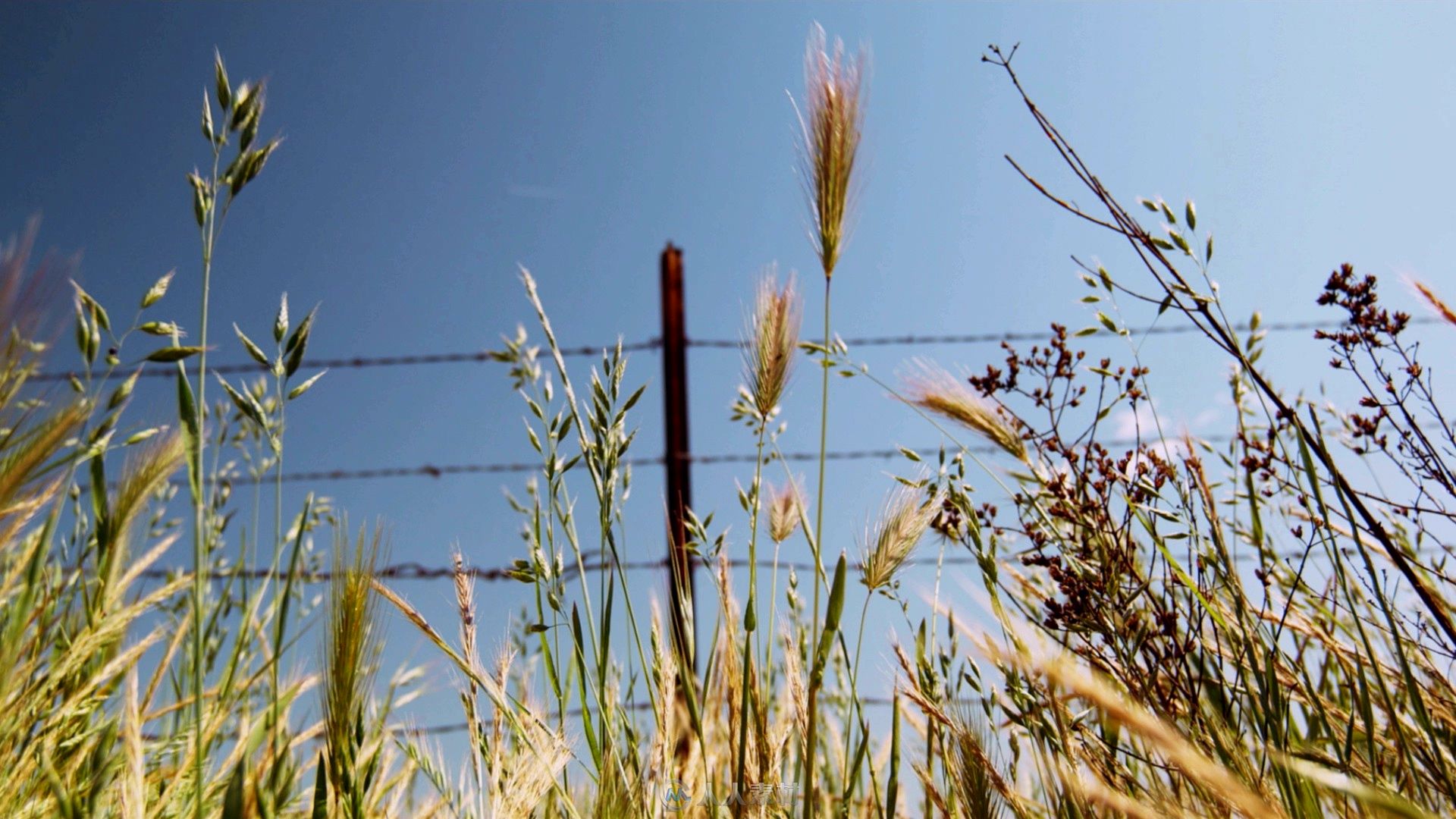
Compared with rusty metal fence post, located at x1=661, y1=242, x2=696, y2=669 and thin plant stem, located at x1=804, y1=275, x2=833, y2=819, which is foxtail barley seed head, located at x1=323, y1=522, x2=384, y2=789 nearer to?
thin plant stem, located at x1=804, y1=275, x2=833, y2=819

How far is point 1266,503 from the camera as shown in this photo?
135 centimetres

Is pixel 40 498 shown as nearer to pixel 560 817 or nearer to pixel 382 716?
pixel 382 716

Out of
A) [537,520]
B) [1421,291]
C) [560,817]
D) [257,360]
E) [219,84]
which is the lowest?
[560,817]

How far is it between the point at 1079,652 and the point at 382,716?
88cm

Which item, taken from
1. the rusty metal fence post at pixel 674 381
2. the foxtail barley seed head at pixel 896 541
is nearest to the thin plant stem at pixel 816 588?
the foxtail barley seed head at pixel 896 541

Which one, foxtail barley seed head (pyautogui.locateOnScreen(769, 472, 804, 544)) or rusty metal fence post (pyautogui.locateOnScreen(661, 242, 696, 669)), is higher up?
rusty metal fence post (pyautogui.locateOnScreen(661, 242, 696, 669))

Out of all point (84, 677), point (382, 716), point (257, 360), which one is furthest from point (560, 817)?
point (84, 677)

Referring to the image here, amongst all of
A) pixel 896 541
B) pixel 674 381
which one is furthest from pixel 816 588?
pixel 674 381

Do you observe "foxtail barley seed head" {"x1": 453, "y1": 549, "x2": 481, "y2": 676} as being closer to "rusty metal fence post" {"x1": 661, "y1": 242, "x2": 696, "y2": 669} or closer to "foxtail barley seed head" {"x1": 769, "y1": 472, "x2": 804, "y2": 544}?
"foxtail barley seed head" {"x1": 769, "y1": 472, "x2": 804, "y2": 544}

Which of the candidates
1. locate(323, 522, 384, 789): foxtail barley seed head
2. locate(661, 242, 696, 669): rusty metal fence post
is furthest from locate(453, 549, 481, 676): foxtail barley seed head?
locate(661, 242, 696, 669): rusty metal fence post

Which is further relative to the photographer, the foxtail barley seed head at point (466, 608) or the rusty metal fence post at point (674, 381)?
the rusty metal fence post at point (674, 381)

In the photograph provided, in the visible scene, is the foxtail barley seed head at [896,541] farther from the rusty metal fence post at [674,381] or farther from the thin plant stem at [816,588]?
the rusty metal fence post at [674,381]

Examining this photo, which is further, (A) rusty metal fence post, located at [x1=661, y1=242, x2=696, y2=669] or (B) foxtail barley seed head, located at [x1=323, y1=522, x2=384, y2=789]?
(A) rusty metal fence post, located at [x1=661, y1=242, x2=696, y2=669]

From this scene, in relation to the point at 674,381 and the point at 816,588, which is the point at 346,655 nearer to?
the point at 816,588
